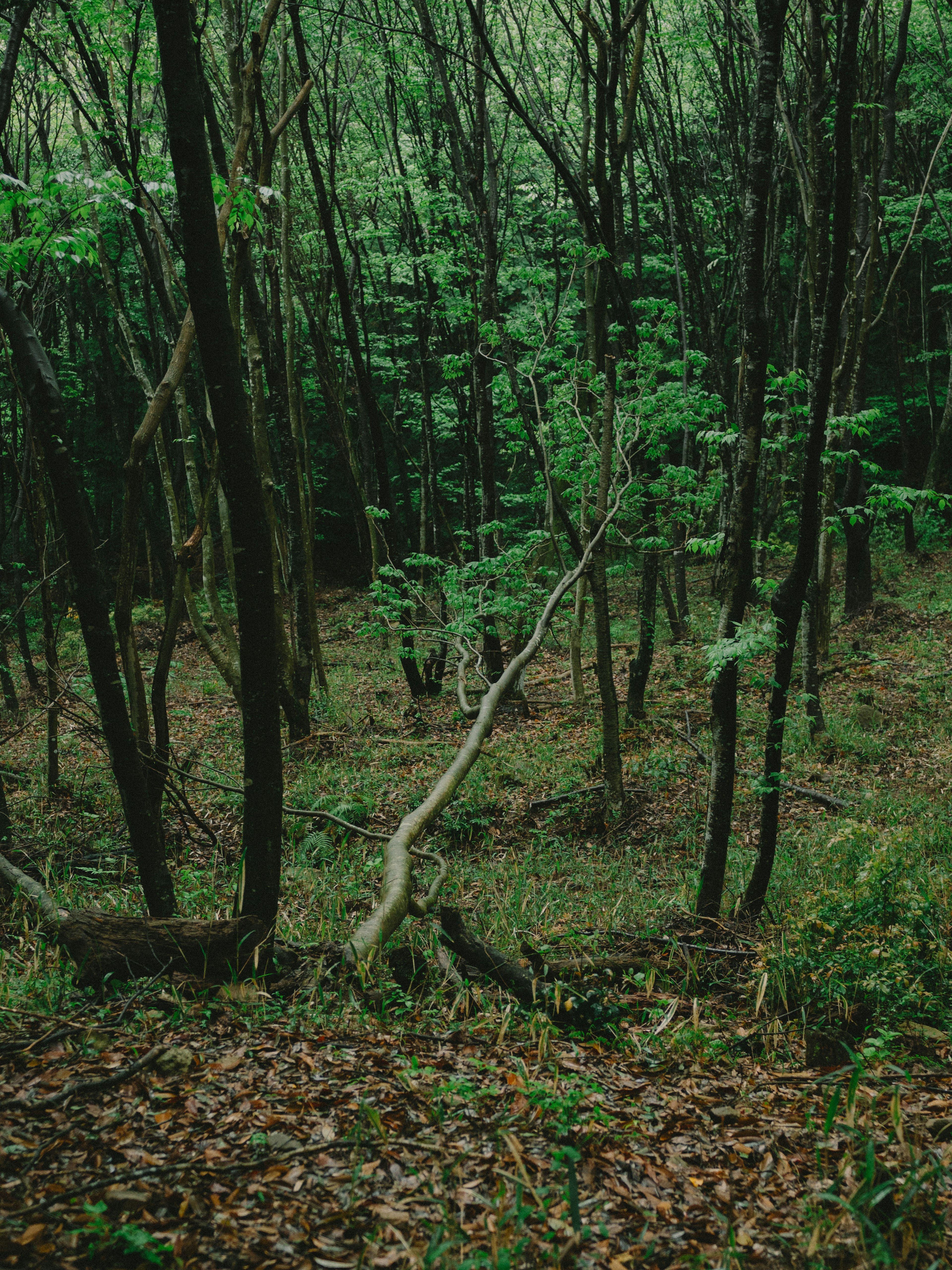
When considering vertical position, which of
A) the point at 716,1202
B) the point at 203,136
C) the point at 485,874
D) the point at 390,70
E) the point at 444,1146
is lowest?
the point at 485,874

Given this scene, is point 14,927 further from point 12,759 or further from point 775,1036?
point 12,759

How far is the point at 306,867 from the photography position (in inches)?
261

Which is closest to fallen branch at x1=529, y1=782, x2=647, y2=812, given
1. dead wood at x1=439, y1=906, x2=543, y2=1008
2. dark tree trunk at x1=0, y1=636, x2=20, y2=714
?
dead wood at x1=439, y1=906, x2=543, y2=1008

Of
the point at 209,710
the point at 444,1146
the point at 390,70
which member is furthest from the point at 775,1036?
the point at 390,70

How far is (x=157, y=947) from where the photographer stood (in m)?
3.76

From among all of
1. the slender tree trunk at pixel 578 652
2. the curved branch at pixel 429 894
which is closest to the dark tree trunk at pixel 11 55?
the curved branch at pixel 429 894

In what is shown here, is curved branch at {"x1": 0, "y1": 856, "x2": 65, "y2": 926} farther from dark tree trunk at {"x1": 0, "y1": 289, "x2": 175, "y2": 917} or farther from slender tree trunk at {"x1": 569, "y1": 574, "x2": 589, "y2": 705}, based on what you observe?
slender tree trunk at {"x1": 569, "y1": 574, "x2": 589, "y2": 705}

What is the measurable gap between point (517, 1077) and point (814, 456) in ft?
12.2

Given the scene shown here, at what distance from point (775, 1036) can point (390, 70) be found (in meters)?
13.6

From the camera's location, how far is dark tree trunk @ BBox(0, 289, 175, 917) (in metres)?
3.83

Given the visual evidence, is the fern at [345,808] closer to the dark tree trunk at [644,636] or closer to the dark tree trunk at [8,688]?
the dark tree trunk at [644,636]

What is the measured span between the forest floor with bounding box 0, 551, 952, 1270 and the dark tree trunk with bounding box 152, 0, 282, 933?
719 mm

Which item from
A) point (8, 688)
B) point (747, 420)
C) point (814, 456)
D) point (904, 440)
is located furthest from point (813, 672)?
point (8, 688)

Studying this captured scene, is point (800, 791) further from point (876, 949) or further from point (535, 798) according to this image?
point (876, 949)
